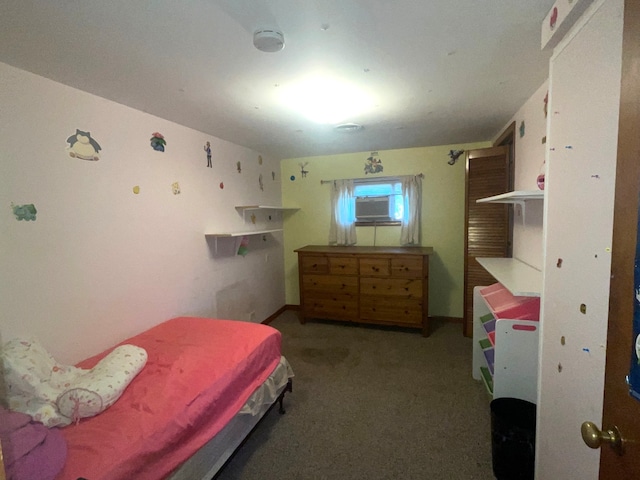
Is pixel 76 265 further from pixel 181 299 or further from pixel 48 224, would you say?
pixel 181 299

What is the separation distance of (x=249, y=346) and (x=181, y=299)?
3.24 ft

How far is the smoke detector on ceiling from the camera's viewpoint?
1.19 metres

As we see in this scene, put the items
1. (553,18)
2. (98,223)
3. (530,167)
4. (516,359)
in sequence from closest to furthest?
(553,18) → (516,359) → (98,223) → (530,167)

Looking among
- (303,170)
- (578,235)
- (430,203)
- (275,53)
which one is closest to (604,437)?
(578,235)

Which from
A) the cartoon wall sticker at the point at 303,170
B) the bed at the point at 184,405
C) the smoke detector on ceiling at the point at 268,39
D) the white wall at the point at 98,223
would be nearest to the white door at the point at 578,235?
the smoke detector on ceiling at the point at 268,39

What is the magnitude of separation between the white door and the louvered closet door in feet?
5.88

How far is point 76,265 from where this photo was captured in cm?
175

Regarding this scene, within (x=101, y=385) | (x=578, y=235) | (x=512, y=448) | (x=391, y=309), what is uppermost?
(x=578, y=235)

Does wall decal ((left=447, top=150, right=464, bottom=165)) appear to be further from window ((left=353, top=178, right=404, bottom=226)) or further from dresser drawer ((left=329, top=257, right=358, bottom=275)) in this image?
dresser drawer ((left=329, top=257, right=358, bottom=275))

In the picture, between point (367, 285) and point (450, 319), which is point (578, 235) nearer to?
point (367, 285)

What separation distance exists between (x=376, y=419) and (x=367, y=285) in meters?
1.56

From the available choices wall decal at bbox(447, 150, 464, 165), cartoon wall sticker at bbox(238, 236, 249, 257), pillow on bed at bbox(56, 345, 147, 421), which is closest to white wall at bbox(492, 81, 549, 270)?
wall decal at bbox(447, 150, 464, 165)

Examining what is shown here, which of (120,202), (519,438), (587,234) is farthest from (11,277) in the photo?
(519,438)

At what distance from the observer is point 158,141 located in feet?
7.52
